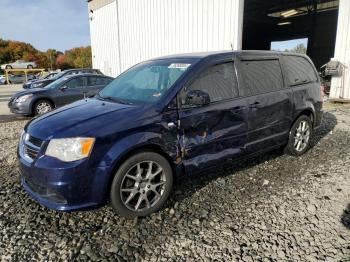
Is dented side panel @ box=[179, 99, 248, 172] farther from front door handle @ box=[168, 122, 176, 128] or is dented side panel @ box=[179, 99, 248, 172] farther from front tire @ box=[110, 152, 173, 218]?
front tire @ box=[110, 152, 173, 218]

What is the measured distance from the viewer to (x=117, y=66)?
63.4 ft

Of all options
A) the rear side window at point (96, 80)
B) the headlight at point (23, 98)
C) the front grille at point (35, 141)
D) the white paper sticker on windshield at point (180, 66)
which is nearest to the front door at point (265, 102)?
the white paper sticker on windshield at point (180, 66)

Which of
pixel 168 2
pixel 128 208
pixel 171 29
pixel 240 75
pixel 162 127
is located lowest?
pixel 128 208

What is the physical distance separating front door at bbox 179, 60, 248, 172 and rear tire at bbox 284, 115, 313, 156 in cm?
128

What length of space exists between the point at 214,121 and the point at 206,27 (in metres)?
9.43

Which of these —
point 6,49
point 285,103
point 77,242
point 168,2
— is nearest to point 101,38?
point 168,2

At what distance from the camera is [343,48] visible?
9.76m

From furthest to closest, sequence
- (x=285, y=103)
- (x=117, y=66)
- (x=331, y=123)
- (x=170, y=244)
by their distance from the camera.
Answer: (x=117, y=66), (x=331, y=123), (x=285, y=103), (x=170, y=244)

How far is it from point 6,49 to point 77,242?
79.9m

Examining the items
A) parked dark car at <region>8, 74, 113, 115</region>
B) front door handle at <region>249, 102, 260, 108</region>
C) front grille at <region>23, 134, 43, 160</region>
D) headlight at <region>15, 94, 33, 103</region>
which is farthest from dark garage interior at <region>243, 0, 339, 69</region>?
front grille at <region>23, 134, 43, 160</region>

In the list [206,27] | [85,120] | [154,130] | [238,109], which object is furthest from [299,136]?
Answer: [206,27]

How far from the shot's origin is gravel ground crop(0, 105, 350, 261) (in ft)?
8.51

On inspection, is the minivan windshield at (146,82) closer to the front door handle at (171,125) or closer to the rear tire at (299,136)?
the front door handle at (171,125)

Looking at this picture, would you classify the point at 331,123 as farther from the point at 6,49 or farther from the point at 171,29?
the point at 6,49
